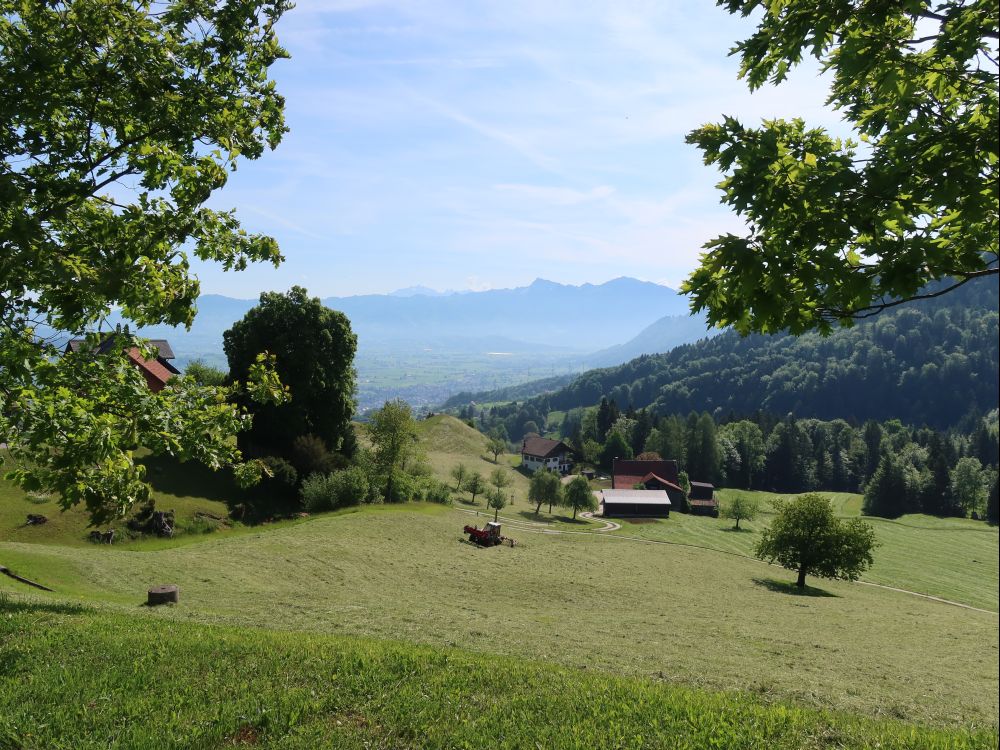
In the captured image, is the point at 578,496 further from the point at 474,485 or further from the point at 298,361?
the point at 298,361

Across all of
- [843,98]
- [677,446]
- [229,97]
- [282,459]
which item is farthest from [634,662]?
→ [677,446]

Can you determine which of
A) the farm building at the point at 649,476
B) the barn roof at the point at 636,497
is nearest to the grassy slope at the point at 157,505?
the barn roof at the point at 636,497

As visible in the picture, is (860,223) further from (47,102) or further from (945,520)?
(945,520)

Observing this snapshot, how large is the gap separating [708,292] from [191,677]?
1061 centimetres

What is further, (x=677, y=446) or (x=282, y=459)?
(x=677, y=446)

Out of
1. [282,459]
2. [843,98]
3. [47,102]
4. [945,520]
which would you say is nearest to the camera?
[843,98]

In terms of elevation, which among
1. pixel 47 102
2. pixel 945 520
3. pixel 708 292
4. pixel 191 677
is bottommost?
pixel 945 520

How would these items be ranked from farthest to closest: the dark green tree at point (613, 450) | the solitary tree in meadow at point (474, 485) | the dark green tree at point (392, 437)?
the dark green tree at point (613, 450) → the solitary tree in meadow at point (474, 485) → the dark green tree at point (392, 437)

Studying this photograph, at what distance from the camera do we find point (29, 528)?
33875 millimetres

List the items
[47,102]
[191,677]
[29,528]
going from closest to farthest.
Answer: [47,102] → [191,677] → [29,528]

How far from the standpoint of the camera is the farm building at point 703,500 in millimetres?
106062

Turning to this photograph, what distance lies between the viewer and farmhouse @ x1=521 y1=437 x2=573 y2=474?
475 ft

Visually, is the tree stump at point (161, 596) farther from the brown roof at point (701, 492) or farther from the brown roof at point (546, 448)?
the brown roof at point (546, 448)

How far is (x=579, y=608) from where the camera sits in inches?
1073
